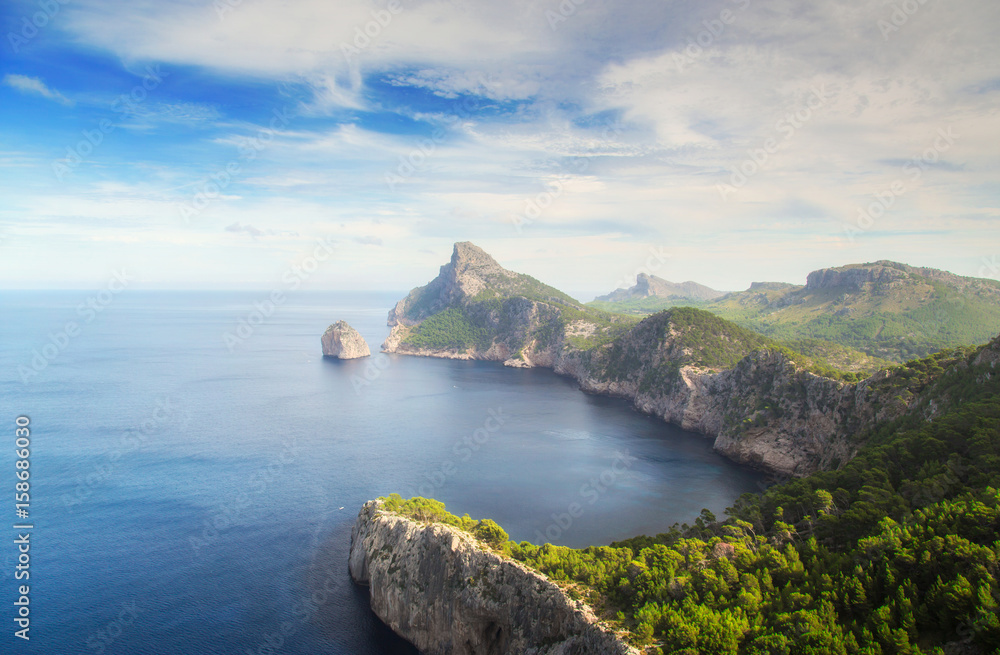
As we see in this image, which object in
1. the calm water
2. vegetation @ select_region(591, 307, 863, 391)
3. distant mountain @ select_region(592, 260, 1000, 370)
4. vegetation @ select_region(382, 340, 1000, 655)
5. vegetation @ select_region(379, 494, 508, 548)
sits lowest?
the calm water

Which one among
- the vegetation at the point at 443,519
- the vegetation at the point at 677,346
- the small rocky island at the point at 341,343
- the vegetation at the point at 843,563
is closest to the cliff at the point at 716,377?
the vegetation at the point at 677,346

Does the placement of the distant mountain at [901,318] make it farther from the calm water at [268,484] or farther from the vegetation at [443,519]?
the vegetation at [443,519]

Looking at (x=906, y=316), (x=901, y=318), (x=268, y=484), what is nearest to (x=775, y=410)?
(x=268, y=484)

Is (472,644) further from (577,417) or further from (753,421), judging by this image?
(577,417)

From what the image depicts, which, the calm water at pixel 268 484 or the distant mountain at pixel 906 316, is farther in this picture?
the distant mountain at pixel 906 316

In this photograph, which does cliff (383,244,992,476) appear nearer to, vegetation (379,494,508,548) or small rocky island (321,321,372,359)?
small rocky island (321,321,372,359)
